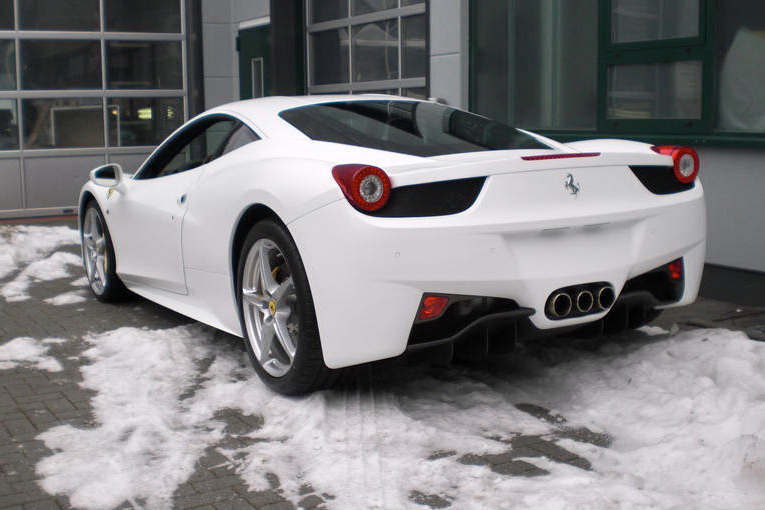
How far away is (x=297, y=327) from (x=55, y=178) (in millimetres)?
9812

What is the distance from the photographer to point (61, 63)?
538 inches

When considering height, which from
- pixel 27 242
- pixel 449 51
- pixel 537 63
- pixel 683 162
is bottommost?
pixel 27 242

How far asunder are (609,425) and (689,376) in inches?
24.0

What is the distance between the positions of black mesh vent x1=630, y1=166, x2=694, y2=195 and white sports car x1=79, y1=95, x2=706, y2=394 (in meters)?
0.01

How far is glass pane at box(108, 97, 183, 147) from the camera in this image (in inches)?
555

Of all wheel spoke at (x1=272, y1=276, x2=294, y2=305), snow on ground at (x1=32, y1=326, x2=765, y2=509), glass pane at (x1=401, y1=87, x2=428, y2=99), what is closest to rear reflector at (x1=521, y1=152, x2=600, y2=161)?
snow on ground at (x1=32, y1=326, x2=765, y2=509)

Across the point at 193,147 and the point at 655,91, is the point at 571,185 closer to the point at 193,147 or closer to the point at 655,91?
the point at 193,147

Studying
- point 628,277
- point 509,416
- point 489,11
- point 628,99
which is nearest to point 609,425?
point 509,416

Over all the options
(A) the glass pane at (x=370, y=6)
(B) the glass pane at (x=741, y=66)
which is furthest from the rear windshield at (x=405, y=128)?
(A) the glass pane at (x=370, y=6)

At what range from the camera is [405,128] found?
16.3 feet

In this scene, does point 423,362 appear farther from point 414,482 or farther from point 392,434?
point 414,482

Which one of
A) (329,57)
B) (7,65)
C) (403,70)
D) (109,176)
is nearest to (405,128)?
(109,176)

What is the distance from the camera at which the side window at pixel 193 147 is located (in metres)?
5.58

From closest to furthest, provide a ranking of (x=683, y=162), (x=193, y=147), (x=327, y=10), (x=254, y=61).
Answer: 1. (x=683, y=162)
2. (x=193, y=147)
3. (x=327, y=10)
4. (x=254, y=61)
